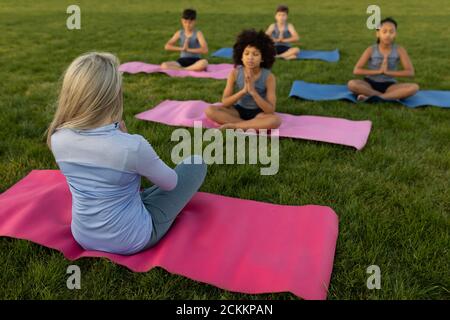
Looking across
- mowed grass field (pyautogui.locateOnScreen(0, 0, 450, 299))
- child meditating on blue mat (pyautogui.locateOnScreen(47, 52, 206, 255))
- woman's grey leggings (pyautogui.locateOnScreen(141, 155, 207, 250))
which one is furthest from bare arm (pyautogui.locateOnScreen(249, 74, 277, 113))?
child meditating on blue mat (pyautogui.locateOnScreen(47, 52, 206, 255))

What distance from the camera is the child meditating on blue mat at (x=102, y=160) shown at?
221cm

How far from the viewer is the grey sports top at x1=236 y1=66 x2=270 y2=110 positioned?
16.7 ft

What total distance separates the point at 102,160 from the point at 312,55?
7.92m

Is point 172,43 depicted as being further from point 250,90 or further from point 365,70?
point 250,90

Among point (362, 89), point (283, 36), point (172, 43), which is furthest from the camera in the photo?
point (283, 36)

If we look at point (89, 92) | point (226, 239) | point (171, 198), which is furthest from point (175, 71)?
point (89, 92)

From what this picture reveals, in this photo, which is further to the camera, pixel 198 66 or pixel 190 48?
pixel 190 48

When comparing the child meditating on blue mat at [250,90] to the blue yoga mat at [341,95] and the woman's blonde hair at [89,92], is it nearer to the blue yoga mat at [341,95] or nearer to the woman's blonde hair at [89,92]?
the blue yoga mat at [341,95]

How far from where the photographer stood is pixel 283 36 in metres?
9.87

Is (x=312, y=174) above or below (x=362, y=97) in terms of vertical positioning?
below

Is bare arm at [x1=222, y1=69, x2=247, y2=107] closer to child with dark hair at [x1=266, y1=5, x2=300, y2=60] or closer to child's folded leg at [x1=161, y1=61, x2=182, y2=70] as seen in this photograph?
child's folded leg at [x1=161, y1=61, x2=182, y2=70]
